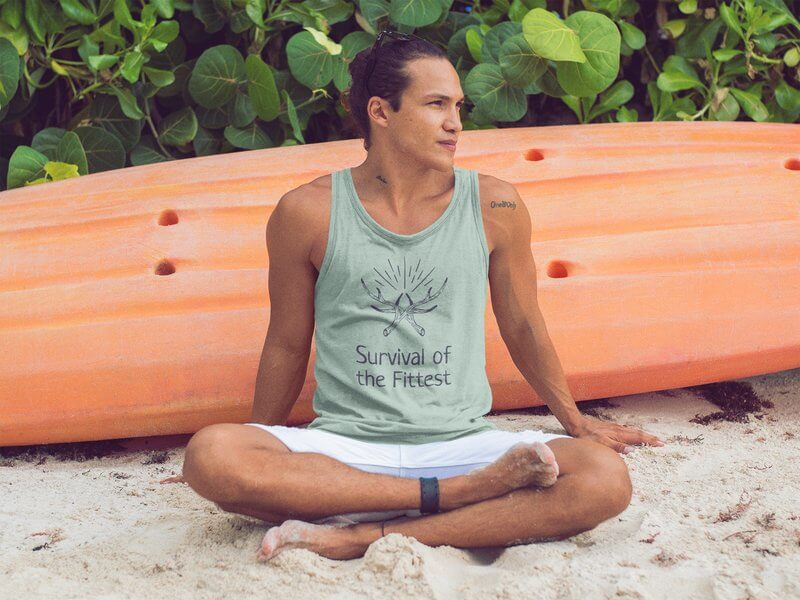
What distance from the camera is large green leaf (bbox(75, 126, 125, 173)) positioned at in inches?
116

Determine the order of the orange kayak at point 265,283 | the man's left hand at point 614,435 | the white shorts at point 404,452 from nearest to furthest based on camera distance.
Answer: the white shorts at point 404,452
the man's left hand at point 614,435
the orange kayak at point 265,283

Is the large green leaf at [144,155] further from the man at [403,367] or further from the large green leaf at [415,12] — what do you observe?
the man at [403,367]

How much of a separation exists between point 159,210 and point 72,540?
2.99ft

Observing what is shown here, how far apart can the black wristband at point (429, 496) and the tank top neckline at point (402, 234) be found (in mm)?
426

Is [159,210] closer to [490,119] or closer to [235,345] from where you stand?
[235,345]

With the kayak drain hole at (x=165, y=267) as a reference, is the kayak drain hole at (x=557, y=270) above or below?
below

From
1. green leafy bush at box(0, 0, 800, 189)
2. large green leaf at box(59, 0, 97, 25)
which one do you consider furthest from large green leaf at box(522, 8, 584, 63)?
large green leaf at box(59, 0, 97, 25)

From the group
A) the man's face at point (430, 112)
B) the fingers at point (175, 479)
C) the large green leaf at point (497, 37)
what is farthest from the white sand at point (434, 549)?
the large green leaf at point (497, 37)

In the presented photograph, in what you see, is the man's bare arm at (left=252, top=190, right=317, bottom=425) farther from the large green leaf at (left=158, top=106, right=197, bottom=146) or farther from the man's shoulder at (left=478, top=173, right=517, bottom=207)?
the large green leaf at (left=158, top=106, right=197, bottom=146)

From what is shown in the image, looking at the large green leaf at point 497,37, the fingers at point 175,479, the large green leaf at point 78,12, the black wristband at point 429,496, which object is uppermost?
the large green leaf at point 78,12

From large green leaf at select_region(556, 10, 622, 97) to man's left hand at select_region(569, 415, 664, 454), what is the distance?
3.27ft

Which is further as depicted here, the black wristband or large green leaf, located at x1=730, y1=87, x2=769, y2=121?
large green leaf, located at x1=730, y1=87, x2=769, y2=121

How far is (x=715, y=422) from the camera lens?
2.29m

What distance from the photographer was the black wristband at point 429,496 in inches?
64.8
